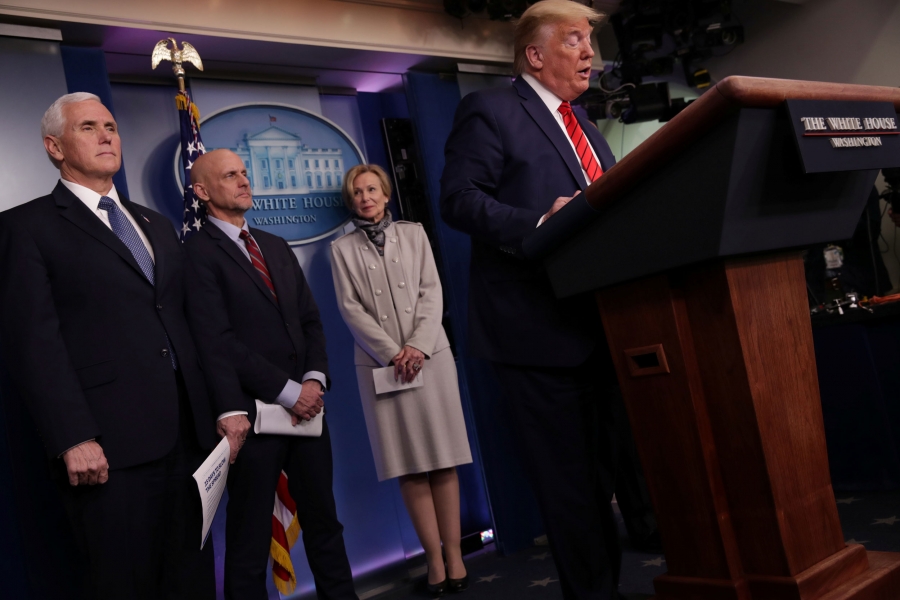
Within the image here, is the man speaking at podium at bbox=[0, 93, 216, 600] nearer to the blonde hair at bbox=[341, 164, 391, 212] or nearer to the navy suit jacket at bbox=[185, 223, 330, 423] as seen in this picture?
the navy suit jacket at bbox=[185, 223, 330, 423]

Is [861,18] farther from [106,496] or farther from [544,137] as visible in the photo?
[106,496]

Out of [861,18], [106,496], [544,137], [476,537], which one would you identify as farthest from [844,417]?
[861,18]

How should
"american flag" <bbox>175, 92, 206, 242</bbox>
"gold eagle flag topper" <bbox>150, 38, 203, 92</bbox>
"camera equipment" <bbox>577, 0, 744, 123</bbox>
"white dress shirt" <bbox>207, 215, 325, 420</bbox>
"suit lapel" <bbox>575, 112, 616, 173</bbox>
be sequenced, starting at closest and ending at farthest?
"suit lapel" <bbox>575, 112, 616, 173</bbox>
"white dress shirt" <bbox>207, 215, 325, 420</bbox>
"american flag" <bbox>175, 92, 206, 242</bbox>
"gold eagle flag topper" <bbox>150, 38, 203, 92</bbox>
"camera equipment" <bbox>577, 0, 744, 123</bbox>

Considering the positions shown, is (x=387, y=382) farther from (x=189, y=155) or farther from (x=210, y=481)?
(x=210, y=481)

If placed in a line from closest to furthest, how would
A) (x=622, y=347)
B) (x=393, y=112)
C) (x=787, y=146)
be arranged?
(x=787, y=146) < (x=622, y=347) < (x=393, y=112)

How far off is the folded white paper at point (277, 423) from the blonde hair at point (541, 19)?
1373 millimetres

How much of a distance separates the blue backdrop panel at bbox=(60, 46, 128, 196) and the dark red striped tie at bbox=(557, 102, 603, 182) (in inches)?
78.0

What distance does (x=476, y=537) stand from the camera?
3842 mm

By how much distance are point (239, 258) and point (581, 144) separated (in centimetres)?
146

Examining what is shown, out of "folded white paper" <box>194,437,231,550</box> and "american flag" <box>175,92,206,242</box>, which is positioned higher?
"american flag" <box>175,92,206,242</box>

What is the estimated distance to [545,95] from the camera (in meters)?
1.71

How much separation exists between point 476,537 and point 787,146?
313 centimetres

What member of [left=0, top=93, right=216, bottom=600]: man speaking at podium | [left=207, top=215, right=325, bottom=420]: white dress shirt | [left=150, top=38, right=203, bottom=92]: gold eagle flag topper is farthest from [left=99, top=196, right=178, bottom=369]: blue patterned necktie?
[left=150, top=38, right=203, bottom=92]: gold eagle flag topper

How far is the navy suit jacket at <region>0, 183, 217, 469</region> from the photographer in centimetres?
183
